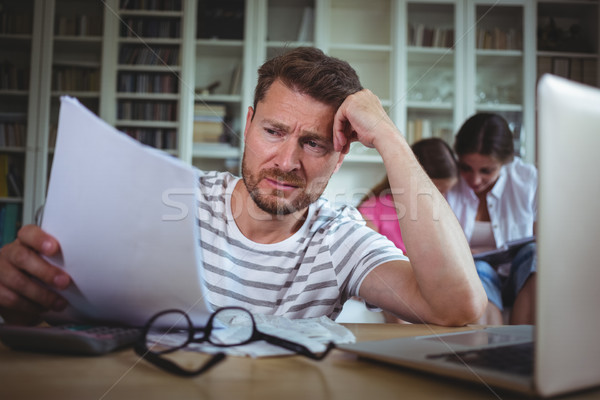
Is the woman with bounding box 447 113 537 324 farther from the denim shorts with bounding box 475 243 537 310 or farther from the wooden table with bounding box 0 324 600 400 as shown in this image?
the wooden table with bounding box 0 324 600 400

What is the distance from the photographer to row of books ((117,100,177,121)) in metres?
3.34

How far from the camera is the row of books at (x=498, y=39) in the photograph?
138 inches

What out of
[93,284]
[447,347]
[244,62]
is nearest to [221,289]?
[93,284]

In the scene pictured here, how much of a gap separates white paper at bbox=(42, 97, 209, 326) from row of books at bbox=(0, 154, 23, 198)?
3.22 m

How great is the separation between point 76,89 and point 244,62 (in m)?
1.20

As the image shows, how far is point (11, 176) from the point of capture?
328cm

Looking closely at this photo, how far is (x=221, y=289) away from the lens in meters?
0.99

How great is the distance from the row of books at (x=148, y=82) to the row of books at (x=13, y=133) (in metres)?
0.75

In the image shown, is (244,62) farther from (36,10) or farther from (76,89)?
(36,10)

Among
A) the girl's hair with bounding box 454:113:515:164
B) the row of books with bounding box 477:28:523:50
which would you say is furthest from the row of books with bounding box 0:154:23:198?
the row of books with bounding box 477:28:523:50

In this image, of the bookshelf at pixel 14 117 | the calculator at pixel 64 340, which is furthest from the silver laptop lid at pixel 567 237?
the bookshelf at pixel 14 117

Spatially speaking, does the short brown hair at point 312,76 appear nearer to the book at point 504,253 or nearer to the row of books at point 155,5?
the book at point 504,253

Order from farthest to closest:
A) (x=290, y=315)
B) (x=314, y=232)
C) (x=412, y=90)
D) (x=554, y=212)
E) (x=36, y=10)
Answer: (x=412, y=90)
(x=36, y=10)
(x=314, y=232)
(x=290, y=315)
(x=554, y=212)

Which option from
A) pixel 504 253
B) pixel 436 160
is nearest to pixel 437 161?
pixel 436 160
